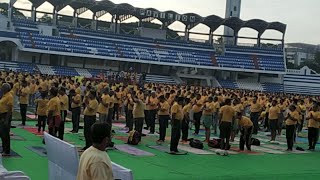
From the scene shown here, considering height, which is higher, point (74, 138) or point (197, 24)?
point (197, 24)

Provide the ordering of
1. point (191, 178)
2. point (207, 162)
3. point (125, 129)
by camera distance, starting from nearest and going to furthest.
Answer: point (191, 178) → point (207, 162) → point (125, 129)

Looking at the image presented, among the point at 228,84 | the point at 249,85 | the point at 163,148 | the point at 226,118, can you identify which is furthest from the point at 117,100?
the point at 249,85

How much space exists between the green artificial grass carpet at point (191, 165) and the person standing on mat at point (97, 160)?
5.49 meters

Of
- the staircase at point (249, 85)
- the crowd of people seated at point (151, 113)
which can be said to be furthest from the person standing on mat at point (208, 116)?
the staircase at point (249, 85)

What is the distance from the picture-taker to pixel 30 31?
176 ft

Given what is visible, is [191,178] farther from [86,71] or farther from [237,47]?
[237,47]

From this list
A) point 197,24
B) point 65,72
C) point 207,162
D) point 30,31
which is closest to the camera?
point 207,162

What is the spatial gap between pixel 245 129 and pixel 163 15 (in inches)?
1859

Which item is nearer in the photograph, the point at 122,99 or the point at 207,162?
the point at 207,162

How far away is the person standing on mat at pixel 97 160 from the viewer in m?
4.70

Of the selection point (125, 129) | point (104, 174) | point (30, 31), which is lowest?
point (125, 129)

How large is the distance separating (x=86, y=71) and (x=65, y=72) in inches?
113

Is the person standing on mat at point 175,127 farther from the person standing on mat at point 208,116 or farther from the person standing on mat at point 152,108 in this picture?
the person standing on mat at point 152,108

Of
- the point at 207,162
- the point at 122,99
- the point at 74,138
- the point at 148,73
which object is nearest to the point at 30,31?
the point at 148,73
